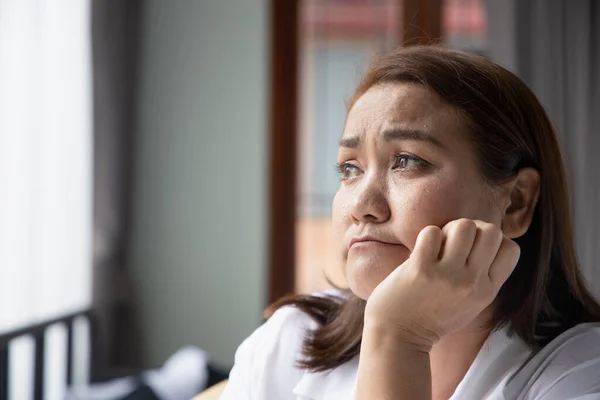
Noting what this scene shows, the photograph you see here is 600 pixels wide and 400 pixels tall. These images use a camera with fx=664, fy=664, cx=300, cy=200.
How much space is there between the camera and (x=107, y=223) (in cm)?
284

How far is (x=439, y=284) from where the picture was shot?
83cm

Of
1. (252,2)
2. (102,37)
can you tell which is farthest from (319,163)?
(102,37)

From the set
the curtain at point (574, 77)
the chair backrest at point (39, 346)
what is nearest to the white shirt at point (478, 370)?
the chair backrest at point (39, 346)

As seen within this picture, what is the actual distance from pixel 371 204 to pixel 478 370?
0.29 metres

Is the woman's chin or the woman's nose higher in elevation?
the woman's nose

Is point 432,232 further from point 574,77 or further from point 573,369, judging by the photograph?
point 574,77

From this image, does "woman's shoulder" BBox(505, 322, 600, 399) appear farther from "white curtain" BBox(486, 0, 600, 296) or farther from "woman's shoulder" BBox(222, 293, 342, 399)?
"white curtain" BBox(486, 0, 600, 296)

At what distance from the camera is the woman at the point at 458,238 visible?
0.83m

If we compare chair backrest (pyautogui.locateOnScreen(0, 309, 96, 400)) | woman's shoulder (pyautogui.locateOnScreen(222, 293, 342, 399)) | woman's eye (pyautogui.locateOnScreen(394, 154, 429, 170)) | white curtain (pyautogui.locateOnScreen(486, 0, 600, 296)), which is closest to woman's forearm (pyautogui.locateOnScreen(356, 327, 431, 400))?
woman's eye (pyautogui.locateOnScreen(394, 154, 429, 170))

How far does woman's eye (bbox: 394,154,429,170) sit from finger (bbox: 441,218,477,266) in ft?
0.37

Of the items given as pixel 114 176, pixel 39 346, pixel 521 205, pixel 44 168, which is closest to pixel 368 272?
pixel 521 205

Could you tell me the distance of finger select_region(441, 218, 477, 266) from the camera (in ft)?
2.72

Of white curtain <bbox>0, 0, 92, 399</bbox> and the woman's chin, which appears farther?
white curtain <bbox>0, 0, 92, 399</bbox>

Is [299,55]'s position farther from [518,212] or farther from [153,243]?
[518,212]
